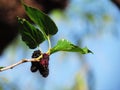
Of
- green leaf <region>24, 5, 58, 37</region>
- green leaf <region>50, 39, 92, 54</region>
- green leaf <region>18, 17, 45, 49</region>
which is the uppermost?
green leaf <region>24, 5, 58, 37</region>

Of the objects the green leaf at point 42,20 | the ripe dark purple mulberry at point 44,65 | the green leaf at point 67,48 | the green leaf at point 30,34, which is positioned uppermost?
the green leaf at point 42,20

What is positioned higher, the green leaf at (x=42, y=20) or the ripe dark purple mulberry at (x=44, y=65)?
the green leaf at (x=42, y=20)

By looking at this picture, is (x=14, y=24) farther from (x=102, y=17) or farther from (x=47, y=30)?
(x=47, y=30)

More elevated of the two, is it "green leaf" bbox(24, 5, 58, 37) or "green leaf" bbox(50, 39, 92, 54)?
"green leaf" bbox(24, 5, 58, 37)
